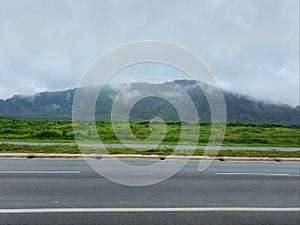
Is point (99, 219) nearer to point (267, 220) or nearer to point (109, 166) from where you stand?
point (267, 220)

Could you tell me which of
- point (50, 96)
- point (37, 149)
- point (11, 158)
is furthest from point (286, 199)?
point (50, 96)

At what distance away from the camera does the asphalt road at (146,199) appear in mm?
5664

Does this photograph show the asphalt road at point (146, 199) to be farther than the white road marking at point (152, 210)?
No

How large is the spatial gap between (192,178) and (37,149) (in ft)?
27.4

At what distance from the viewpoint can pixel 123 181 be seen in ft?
28.3

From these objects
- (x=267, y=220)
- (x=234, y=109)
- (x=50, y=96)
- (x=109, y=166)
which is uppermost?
(x=50, y=96)

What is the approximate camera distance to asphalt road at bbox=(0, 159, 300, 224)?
18.6 ft

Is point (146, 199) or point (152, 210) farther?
point (146, 199)

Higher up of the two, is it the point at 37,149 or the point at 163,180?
the point at 37,149

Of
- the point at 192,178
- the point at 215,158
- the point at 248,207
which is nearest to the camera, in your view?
the point at 248,207

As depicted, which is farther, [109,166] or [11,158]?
[11,158]

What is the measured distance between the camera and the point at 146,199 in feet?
22.5

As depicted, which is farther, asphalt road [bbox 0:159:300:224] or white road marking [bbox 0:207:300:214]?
white road marking [bbox 0:207:300:214]

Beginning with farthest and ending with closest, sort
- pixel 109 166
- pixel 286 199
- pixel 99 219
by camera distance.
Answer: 1. pixel 109 166
2. pixel 286 199
3. pixel 99 219
